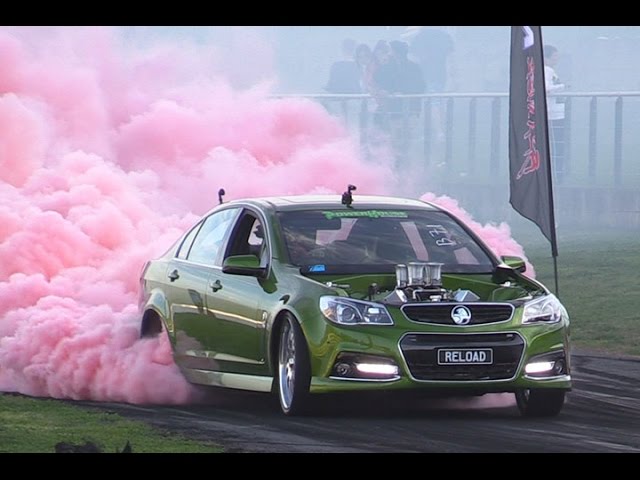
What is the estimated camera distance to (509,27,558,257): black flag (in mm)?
18281

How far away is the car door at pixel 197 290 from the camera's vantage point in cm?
1263

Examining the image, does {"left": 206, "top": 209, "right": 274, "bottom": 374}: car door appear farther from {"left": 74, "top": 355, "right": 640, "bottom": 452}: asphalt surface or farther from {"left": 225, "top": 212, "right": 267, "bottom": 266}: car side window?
{"left": 74, "top": 355, "right": 640, "bottom": 452}: asphalt surface

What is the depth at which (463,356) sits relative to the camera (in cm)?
1109

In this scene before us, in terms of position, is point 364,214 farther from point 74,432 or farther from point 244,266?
point 74,432

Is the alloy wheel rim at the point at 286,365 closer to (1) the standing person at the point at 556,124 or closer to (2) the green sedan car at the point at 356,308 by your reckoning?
(2) the green sedan car at the point at 356,308

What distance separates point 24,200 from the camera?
2055cm

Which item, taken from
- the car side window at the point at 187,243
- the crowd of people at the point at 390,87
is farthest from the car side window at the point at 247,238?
the crowd of people at the point at 390,87

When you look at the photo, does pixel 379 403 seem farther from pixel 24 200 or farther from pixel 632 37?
pixel 632 37

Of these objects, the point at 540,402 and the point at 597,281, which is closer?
the point at 540,402

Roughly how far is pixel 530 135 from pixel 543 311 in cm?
709

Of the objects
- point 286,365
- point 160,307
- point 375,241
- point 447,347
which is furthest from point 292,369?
point 160,307

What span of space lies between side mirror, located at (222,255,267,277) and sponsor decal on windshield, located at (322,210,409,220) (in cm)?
69
